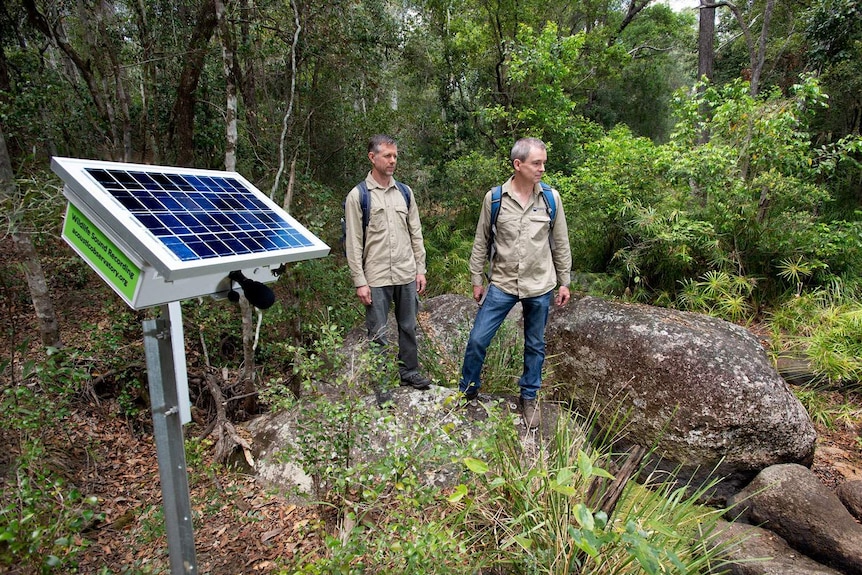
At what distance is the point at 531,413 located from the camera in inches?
136

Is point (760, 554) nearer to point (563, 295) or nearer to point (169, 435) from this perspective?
point (563, 295)

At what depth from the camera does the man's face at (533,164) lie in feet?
10.2

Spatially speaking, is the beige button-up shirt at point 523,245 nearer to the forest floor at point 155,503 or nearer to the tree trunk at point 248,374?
the forest floor at point 155,503

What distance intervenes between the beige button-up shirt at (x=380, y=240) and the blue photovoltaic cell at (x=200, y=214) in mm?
1229

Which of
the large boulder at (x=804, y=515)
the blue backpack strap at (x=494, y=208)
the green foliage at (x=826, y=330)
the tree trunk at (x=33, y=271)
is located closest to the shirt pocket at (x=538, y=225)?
the blue backpack strap at (x=494, y=208)

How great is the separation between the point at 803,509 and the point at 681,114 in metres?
5.28

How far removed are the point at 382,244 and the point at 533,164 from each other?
1193mm

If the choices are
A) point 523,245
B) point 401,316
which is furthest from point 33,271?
point 523,245

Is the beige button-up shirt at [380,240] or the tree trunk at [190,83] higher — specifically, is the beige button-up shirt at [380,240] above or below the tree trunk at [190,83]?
below

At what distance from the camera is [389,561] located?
6.33ft

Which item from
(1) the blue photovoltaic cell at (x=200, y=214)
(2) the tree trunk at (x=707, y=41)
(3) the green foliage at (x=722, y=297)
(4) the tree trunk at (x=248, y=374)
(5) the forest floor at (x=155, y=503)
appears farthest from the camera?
(2) the tree trunk at (x=707, y=41)

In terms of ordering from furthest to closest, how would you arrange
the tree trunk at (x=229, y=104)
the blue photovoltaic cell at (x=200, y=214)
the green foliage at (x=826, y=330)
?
the green foliage at (x=826, y=330), the tree trunk at (x=229, y=104), the blue photovoltaic cell at (x=200, y=214)

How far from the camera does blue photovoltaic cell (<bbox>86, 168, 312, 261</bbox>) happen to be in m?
1.38

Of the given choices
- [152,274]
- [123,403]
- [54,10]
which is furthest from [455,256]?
[152,274]
